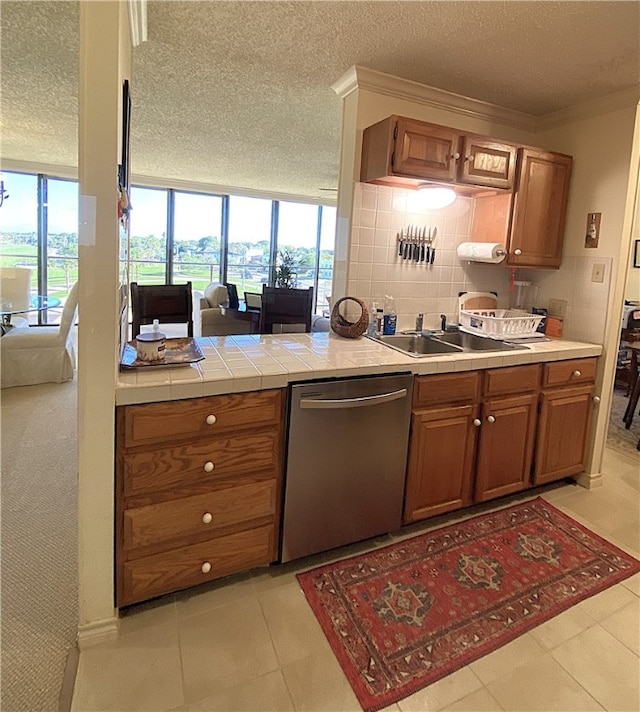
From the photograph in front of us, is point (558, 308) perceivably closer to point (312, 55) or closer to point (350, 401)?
point (350, 401)

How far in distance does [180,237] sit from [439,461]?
23.7ft

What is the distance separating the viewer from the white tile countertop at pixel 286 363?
62.7 inches

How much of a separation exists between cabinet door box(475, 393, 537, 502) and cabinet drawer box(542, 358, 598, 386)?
0.50 ft

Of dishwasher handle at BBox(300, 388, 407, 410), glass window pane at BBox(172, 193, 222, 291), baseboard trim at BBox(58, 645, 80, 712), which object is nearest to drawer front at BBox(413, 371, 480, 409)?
dishwasher handle at BBox(300, 388, 407, 410)

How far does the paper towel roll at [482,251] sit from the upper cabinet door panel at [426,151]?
496 mm

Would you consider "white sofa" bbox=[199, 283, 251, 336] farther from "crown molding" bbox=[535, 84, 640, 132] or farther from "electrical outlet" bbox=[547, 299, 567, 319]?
"crown molding" bbox=[535, 84, 640, 132]

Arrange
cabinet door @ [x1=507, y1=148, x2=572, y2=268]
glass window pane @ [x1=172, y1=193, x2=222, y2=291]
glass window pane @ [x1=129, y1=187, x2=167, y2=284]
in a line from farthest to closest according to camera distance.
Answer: glass window pane @ [x1=172, y1=193, x2=222, y2=291], glass window pane @ [x1=129, y1=187, x2=167, y2=284], cabinet door @ [x1=507, y1=148, x2=572, y2=268]

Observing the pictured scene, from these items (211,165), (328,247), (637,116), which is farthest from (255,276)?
(637,116)

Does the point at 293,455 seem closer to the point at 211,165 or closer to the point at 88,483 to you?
the point at 88,483

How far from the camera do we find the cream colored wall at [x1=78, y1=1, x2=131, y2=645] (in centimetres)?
132

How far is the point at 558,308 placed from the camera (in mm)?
2941

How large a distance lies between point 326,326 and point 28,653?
3543 mm

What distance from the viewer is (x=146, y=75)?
2709 millimetres

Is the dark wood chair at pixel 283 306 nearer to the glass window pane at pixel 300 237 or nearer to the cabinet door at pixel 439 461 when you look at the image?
the cabinet door at pixel 439 461
